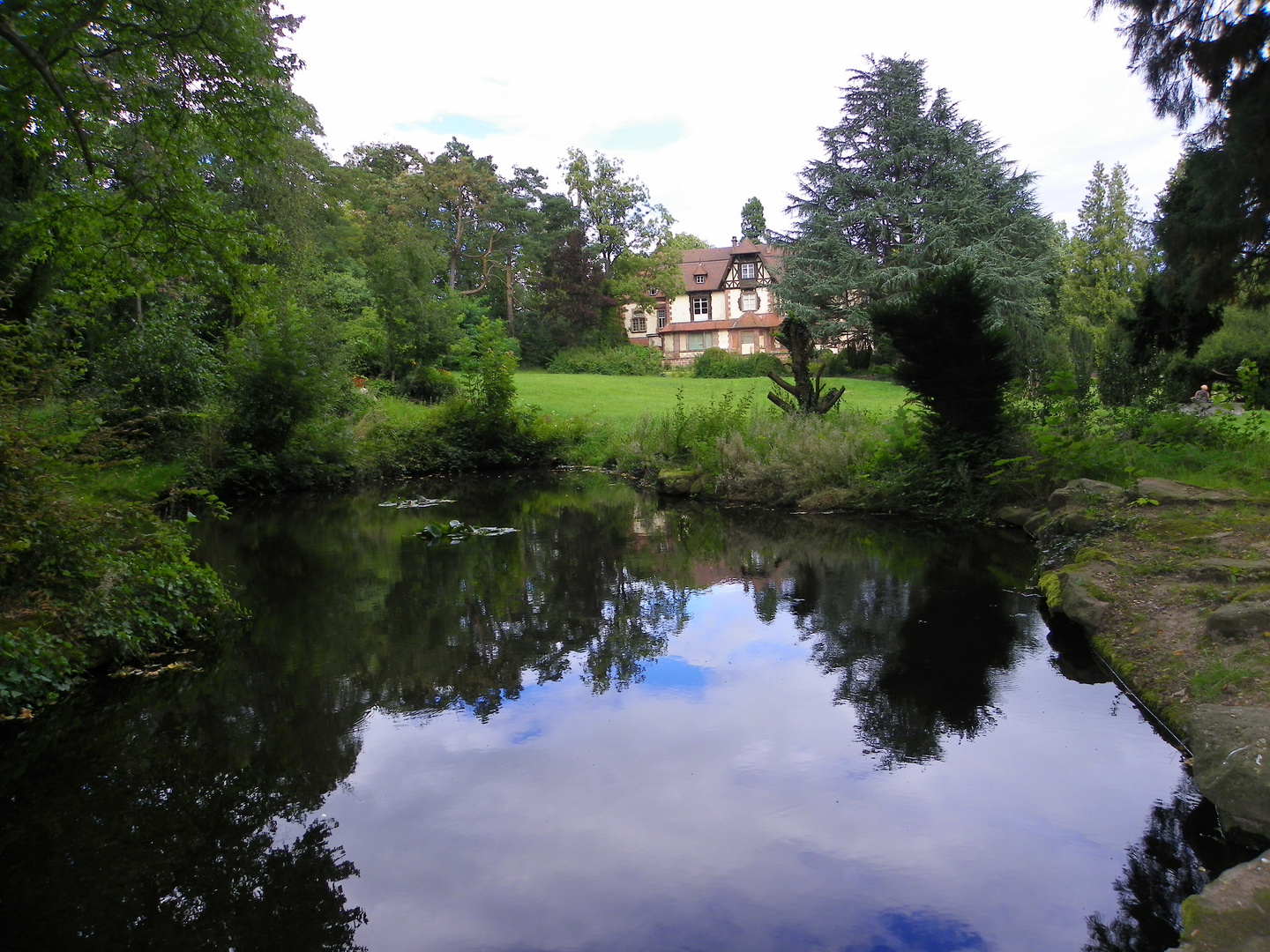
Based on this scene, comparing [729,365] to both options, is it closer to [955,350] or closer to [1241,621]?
[955,350]

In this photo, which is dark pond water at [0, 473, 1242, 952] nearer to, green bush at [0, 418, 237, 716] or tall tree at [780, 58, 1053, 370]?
green bush at [0, 418, 237, 716]

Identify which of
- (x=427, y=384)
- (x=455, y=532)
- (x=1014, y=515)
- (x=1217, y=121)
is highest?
(x=1217, y=121)

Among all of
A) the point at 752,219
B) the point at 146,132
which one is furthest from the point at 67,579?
the point at 752,219

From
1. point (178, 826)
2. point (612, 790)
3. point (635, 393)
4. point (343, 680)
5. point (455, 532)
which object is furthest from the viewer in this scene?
point (635, 393)

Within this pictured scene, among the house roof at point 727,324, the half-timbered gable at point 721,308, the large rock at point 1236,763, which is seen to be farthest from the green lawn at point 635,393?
the large rock at point 1236,763

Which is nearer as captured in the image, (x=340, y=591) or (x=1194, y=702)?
(x=1194, y=702)

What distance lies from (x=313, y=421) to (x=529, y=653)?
47.3 ft

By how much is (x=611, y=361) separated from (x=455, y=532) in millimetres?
34035

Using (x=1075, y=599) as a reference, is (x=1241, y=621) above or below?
above

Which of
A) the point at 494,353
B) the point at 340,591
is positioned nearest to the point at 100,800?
the point at 340,591

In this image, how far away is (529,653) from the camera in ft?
23.6

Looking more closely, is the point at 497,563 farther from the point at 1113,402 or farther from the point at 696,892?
the point at 1113,402

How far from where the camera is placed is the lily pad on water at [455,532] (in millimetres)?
12641

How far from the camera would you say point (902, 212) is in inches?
1415
